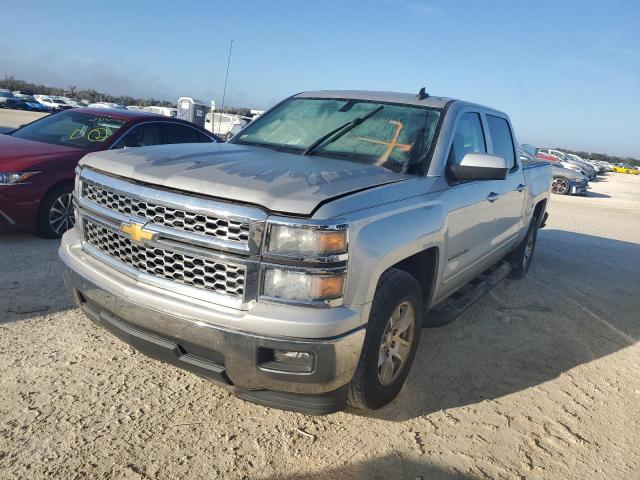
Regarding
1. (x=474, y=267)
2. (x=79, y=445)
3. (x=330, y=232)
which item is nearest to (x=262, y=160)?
(x=330, y=232)

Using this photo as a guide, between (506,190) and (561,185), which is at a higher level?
(506,190)

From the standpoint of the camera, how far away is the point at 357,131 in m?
3.72

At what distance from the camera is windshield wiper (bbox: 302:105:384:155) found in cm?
363

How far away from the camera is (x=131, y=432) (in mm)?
2668

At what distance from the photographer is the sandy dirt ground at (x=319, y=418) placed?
99.7 inches

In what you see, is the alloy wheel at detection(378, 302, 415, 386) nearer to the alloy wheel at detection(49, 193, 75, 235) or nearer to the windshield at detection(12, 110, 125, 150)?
the alloy wheel at detection(49, 193, 75, 235)

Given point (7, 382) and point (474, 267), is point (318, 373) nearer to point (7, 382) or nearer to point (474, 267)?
point (7, 382)

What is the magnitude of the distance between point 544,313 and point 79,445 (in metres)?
4.37

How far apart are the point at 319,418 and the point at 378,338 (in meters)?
0.68

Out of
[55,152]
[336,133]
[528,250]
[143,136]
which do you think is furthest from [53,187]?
[528,250]

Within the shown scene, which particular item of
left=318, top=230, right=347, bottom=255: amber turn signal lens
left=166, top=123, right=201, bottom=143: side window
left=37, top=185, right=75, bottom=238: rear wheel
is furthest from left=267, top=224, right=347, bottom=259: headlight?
left=166, top=123, right=201, bottom=143: side window

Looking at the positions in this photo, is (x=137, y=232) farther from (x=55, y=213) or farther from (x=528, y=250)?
(x=528, y=250)

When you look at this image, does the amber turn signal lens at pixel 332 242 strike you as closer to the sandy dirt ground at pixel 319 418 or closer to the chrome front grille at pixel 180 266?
the chrome front grille at pixel 180 266

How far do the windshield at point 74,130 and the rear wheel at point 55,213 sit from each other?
74cm
